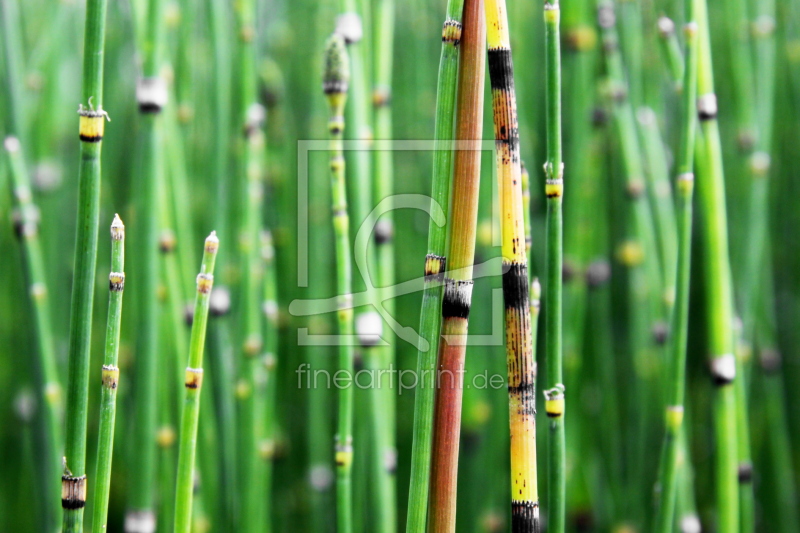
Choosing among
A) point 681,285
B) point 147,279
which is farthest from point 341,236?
point 681,285

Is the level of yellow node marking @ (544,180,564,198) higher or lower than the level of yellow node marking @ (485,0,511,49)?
lower

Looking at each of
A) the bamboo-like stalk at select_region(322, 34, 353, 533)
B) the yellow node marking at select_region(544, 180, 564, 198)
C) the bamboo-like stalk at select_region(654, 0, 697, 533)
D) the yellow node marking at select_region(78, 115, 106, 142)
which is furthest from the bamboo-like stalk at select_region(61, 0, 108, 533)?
the bamboo-like stalk at select_region(654, 0, 697, 533)

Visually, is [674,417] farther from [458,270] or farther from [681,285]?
[458,270]

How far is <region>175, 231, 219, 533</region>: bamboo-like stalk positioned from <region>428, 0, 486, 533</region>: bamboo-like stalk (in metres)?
0.16

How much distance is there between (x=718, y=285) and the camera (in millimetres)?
627

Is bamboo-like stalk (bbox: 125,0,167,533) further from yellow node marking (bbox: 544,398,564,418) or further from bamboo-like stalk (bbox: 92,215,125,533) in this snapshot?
yellow node marking (bbox: 544,398,564,418)

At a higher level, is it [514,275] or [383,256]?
[383,256]

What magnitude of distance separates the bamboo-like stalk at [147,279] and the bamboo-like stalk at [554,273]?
0.40 m

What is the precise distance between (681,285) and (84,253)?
514mm

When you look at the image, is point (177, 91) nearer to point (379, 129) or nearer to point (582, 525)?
point (379, 129)

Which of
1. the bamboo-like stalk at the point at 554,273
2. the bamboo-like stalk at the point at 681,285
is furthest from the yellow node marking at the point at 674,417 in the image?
the bamboo-like stalk at the point at 554,273

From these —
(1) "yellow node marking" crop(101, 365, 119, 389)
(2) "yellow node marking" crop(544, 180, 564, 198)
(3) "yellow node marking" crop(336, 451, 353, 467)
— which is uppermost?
(2) "yellow node marking" crop(544, 180, 564, 198)

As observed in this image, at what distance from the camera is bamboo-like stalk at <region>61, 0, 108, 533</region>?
0.41 meters

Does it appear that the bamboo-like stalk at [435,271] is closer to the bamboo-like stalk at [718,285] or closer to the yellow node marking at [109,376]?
the yellow node marking at [109,376]
